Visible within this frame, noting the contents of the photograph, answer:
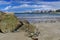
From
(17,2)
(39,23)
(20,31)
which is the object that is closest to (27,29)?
(20,31)

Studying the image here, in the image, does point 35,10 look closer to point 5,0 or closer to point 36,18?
point 36,18

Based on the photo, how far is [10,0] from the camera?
9.47 ft

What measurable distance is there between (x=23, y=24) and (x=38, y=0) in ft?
1.86

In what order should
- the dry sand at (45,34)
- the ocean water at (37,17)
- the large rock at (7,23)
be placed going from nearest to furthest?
the dry sand at (45,34) < the large rock at (7,23) < the ocean water at (37,17)

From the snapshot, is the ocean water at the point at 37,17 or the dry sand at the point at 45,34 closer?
the dry sand at the point at 45,34

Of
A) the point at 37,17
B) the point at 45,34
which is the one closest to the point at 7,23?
the point at 37,17

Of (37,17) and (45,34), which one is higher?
(37,17)

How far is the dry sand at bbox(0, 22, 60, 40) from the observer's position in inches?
89.2

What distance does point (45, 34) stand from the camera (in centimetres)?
247

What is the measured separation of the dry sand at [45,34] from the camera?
226cm

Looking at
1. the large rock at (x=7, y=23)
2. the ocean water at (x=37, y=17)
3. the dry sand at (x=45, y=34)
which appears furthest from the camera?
the ocean water at (x=37, y=17)

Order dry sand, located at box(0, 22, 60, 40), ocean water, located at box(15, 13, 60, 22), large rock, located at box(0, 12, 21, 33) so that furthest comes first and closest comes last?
ocean water, located at box(15, 13, 60, 22), large rock, located at box(0, 12, 21, 33), dry sand, located at box(0, 22, 60, 40)

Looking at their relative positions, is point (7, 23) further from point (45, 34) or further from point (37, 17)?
point (45, 34)

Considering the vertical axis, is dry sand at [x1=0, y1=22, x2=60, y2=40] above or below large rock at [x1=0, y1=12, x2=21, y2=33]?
below
